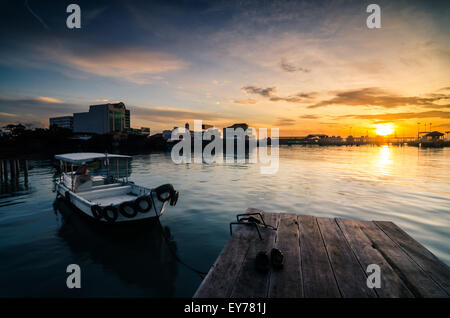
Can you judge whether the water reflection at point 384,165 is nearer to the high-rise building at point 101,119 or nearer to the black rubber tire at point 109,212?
the black rubber tire at point 109,212

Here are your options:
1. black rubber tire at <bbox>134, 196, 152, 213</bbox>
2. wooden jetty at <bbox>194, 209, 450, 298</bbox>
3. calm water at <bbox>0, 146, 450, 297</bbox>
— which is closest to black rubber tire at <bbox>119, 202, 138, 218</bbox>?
black rubber tire at <bbox>134, 196, 152, 213</bbox>

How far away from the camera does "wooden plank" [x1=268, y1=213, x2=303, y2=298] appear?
3776 millimetres

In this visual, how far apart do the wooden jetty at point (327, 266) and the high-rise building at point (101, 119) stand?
153 metres

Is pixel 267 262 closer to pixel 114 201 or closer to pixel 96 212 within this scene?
pixel 96 212

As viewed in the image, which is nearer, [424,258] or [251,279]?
[251,279]

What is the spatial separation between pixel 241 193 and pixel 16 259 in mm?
14890

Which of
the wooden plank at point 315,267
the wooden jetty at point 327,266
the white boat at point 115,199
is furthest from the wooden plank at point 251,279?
the white boat at point 115,199

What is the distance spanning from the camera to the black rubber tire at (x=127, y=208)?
10406mm

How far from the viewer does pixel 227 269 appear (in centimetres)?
445

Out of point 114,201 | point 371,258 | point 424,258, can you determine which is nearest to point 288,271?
point 371,258

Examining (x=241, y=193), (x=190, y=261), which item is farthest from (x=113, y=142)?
(x=190, y=261)

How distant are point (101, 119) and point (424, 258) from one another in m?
161
